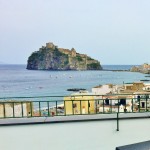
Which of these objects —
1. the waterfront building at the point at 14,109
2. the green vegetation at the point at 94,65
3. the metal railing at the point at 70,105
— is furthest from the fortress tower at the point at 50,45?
the waterfront building at the point at 14,109

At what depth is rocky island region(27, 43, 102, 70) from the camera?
5176 millimetres

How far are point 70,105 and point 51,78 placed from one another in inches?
113

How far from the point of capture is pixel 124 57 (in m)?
5.45

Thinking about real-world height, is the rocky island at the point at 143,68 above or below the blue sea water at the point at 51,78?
above

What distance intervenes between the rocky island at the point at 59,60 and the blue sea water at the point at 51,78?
170 mm

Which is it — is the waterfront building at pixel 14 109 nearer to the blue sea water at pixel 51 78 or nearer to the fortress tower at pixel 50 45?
the blue sea water at pixel 51 78

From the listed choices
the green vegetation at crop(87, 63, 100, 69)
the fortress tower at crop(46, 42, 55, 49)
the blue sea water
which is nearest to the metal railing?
the blue sea water

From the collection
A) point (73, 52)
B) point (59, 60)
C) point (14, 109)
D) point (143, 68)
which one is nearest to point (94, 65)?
point (73, 52)

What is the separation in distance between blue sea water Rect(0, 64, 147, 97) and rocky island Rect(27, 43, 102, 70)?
6.7 inches

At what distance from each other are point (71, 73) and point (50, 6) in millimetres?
1488

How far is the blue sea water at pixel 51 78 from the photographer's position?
5375 millimetres

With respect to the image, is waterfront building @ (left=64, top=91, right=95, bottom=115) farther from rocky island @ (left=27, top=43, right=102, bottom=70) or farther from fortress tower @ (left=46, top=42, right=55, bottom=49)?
fortress tower @ (left=46, top=42, right=55, bottom=49)

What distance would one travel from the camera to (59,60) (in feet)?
17.0

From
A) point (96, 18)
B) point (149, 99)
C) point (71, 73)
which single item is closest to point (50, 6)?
point (96, 18)
